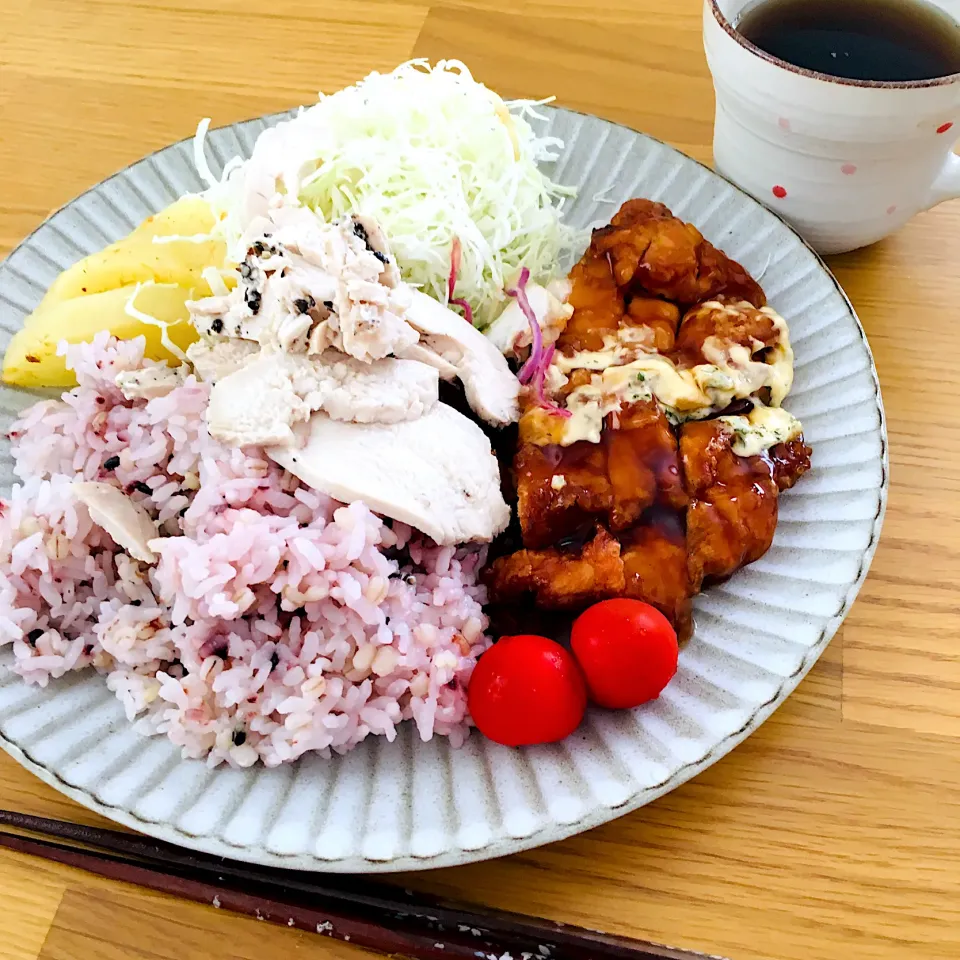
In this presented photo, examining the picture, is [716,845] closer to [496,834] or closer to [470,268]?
[496,834]

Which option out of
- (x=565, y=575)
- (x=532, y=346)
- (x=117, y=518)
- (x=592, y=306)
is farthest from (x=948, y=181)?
(x=117, y=518)

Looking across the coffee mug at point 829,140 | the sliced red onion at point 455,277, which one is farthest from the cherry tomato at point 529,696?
the coffee mug at point 829,140

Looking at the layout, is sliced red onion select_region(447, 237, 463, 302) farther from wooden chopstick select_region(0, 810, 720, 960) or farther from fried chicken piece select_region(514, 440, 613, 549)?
wooden chopstick select_region(0, 810, 720, 960)

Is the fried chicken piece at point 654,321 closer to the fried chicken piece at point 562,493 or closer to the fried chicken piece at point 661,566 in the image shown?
the fried chicken piece at point 562,493

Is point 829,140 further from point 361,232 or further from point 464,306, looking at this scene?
point 361,232

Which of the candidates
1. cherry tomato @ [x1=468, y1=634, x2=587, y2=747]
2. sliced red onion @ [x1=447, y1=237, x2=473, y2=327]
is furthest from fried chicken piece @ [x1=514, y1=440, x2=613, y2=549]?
sliced red onion @ [x1=447, y1=237, x2=473, y2=327]
